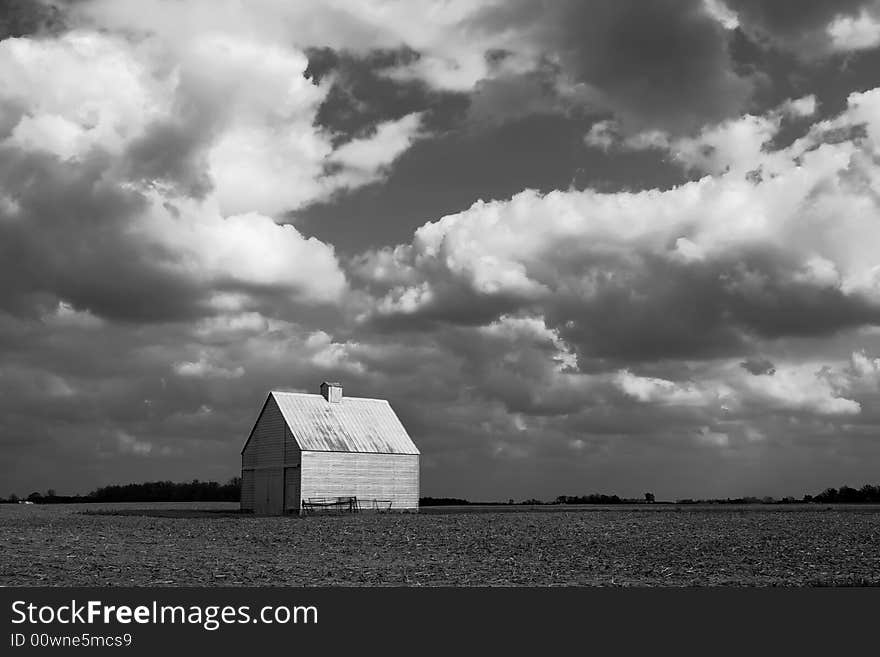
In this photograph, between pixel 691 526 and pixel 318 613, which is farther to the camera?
pixel 691 526

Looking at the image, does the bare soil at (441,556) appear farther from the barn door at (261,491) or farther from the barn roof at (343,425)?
the barn door at (261,491)

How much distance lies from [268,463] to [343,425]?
20.4ft

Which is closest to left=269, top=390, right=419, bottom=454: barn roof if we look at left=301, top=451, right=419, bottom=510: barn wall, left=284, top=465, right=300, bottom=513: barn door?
left=301, top=451, right=419, bottom=510: barn wall

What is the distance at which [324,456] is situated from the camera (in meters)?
64.6

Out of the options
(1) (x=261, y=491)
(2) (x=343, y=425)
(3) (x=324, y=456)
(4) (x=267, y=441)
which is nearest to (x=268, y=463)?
(4) (x=267, y=441)

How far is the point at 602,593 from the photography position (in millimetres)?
17578

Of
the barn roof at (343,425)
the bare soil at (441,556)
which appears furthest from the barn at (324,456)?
the bare soil at (441,556)

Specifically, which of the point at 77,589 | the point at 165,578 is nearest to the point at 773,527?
the point at 165,578

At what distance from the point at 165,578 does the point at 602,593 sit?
10.1m

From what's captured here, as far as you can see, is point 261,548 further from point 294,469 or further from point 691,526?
point 294,469

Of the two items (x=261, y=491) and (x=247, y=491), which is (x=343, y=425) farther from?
(x=247, y=491)

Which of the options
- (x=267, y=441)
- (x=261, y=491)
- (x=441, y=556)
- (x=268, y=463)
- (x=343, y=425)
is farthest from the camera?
(x=343, y=425)

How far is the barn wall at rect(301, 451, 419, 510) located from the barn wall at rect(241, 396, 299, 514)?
4.46 feet

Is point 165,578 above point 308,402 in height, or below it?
below
